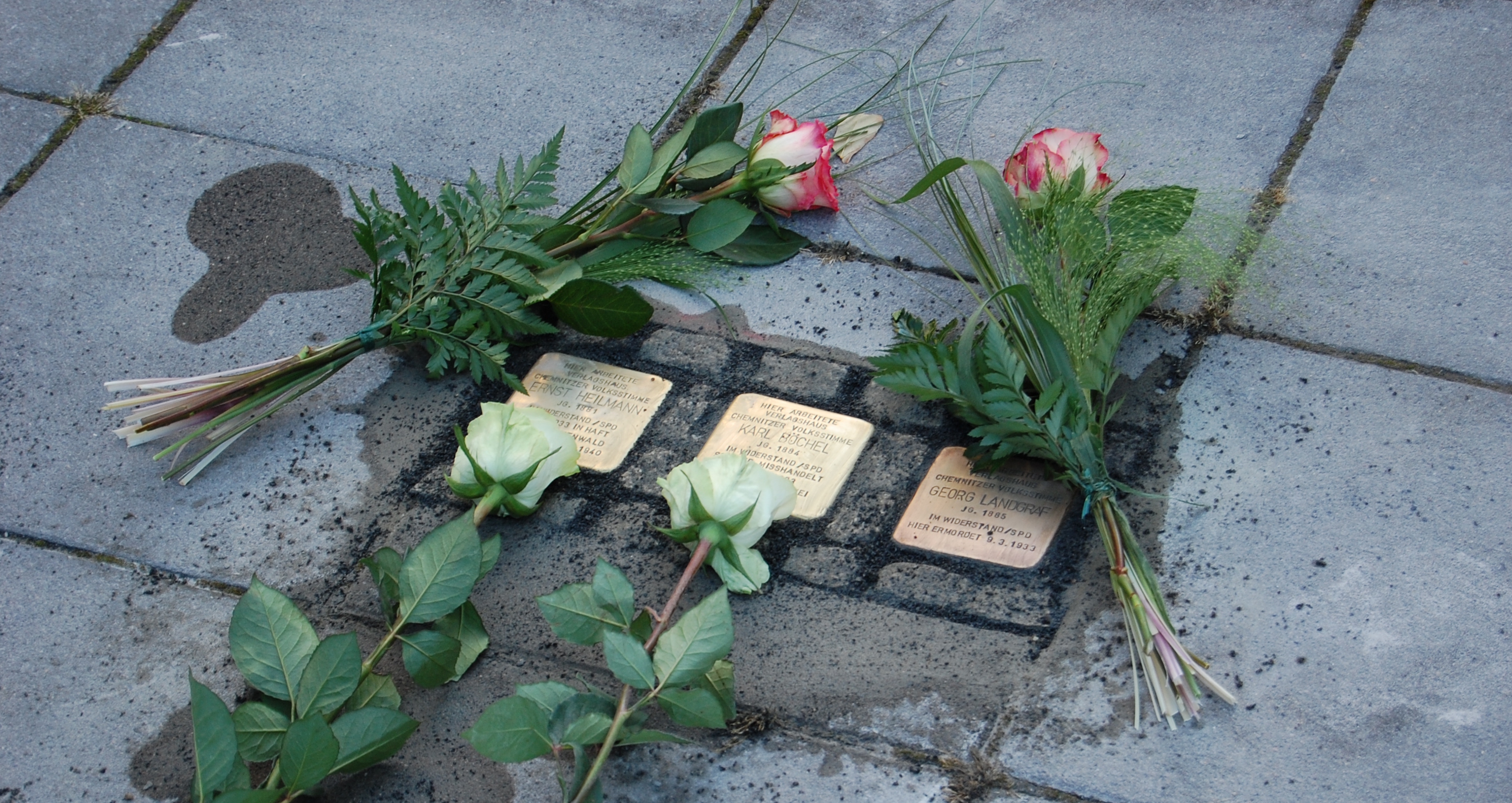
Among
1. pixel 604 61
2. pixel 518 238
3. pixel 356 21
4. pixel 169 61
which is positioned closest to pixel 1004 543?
pixel 518 238

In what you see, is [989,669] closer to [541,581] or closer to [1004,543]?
[1004,543]

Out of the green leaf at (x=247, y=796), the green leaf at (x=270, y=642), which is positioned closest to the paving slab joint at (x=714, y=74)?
the green leaf at (x=270, y=642)

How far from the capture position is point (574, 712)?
1.48 metres

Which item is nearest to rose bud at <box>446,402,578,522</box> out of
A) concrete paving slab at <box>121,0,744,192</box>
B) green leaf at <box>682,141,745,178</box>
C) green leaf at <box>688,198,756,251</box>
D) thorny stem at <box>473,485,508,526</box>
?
thorny stem at <box>473,485,508,526</box>

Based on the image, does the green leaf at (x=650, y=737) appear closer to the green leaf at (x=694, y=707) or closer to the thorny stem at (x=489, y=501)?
the green leaf at (x=694, y=707)

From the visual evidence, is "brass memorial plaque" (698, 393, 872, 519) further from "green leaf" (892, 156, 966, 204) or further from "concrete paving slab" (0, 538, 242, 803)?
"concrete paving slab" (0, 538, 242, 803)

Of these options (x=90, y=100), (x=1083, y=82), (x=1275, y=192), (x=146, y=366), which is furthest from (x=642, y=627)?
(x=90, y=100)

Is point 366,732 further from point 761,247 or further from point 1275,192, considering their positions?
point 1275,192

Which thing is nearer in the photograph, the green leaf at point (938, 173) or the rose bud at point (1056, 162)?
the green leaf at point (938, 173)

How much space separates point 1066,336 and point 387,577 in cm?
108

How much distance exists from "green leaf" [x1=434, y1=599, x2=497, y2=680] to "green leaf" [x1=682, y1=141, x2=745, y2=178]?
37.6 inches

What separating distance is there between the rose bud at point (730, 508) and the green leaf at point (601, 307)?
0.41m

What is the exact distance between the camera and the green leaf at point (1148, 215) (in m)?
1.89

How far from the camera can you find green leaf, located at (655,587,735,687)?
57.6 inches
